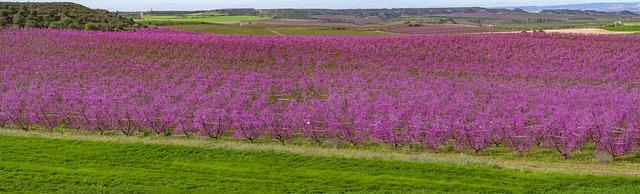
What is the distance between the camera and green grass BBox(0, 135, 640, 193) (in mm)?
16203

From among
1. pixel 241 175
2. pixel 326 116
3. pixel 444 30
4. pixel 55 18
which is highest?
pixel 55 18

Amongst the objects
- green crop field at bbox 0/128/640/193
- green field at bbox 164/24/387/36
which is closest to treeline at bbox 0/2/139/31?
green field at bbox 164/24/387/36

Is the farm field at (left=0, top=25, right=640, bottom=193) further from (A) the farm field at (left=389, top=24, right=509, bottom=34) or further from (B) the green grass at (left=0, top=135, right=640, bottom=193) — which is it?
(A) the farm field at (left=389, top=24, right=509, bottom=34)

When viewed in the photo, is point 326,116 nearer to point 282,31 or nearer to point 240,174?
point 240,174

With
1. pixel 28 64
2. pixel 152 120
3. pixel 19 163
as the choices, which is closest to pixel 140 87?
pixel 152 120

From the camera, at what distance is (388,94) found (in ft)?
93.8

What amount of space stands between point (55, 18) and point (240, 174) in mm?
46295

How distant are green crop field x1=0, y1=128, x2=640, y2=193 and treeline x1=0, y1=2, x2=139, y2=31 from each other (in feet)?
116

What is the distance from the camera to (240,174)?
1752 cm

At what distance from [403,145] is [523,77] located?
14411 millimetres

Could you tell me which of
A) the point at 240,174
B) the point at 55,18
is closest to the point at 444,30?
the point at 55,18

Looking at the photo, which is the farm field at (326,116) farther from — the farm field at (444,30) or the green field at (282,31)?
the farm field at (444,30)

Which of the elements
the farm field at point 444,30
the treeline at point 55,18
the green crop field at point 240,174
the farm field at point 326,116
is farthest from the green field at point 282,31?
the green crop field at point 240,174

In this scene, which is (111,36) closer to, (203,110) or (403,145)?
(203,110)
